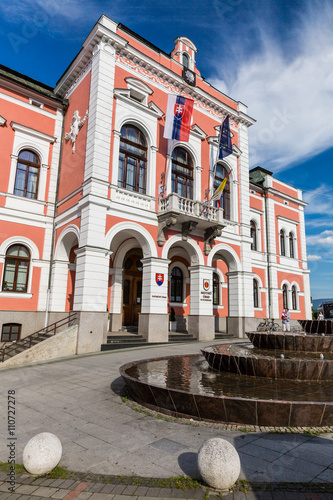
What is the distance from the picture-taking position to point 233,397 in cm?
511

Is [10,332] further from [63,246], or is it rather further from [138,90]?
[138,90]

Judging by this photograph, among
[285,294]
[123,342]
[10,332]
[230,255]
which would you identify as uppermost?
[230,255]

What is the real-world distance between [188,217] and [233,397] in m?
12.4

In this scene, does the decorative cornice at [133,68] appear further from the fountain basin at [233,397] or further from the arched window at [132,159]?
the fountain basin at [233,397]

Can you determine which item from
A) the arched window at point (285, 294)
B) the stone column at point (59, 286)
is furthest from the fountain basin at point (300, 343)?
the arched window at point (285, 294)

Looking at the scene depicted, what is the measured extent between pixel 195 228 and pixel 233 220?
4.11 metres

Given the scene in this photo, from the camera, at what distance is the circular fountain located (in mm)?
4934

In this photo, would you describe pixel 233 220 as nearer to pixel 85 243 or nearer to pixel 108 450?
pixel 85 243

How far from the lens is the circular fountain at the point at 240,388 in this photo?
194 inches

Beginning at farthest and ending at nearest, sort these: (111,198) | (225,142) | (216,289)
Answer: (216,289), (225,142), (111,198)

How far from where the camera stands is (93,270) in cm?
1377

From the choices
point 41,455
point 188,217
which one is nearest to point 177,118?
point 188,217

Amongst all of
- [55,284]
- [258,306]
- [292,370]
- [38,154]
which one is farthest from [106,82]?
[258,306]

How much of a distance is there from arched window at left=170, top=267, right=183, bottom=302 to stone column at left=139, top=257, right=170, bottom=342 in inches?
224
